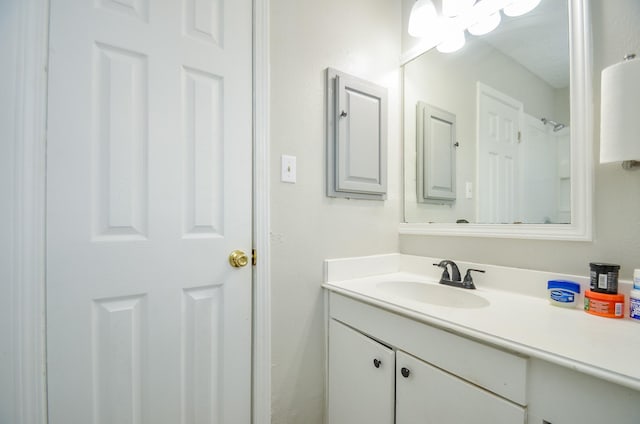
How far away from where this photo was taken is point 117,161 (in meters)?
0.81

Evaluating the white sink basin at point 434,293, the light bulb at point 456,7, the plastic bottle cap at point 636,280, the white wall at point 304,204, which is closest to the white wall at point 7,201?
the white wall at point 304,204

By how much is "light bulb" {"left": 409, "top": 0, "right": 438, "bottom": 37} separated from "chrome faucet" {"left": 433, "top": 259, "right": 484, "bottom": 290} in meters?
1.15

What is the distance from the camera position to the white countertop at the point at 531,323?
1.78 feet

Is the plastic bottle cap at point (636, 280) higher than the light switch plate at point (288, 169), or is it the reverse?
the light switch plate at point (288, 169)

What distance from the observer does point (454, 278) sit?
1.17m

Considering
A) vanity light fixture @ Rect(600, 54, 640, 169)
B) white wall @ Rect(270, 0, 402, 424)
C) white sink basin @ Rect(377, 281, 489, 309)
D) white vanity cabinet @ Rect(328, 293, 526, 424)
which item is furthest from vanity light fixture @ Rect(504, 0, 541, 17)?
white vanity cabinet @ Rect(328, 293, 526, 424)

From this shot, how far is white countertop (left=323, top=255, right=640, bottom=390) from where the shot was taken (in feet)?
1.78

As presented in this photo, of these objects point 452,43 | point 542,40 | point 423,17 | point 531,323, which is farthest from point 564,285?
point 423,17

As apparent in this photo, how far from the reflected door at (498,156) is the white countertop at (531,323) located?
249 millimetres

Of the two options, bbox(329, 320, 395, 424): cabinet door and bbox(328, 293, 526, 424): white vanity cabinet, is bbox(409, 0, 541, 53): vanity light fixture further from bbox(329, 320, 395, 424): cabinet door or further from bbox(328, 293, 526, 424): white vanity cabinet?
bbox(329, 320, 395, 424): cabinet door

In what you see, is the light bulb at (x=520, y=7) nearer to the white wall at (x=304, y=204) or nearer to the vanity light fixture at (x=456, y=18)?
the vanity light fixture at (x=456, y=18)

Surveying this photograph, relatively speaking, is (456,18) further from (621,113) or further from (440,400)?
(440,400)

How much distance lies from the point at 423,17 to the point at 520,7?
41 centimetres

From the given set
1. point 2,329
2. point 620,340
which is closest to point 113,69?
point 2,329
